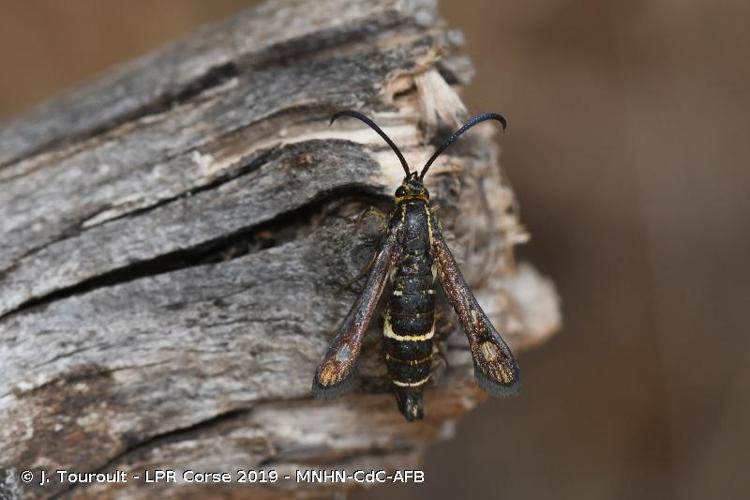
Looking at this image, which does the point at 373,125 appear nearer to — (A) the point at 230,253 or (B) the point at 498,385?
(A) the point at 230,253

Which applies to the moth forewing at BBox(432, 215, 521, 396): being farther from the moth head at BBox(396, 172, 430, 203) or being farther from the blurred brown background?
the blurred brown background

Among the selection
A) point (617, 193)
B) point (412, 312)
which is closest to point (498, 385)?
point (412, 312)

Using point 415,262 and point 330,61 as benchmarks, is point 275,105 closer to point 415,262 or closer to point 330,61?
point 330,61

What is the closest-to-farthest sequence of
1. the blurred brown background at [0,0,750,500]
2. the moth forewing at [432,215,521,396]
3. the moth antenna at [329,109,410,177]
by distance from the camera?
1. the moth antenna at [329,109,410,177]
2. the moth forewing at [432,215,521,396]
3. the blurred brown background at [0,0,750,500]

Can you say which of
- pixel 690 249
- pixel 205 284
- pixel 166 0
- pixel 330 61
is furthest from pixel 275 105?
pixel 690 249

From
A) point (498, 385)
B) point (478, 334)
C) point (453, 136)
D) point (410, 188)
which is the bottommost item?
point (498, 385)

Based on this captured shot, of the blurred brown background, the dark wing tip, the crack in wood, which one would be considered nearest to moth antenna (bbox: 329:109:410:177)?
the crack in wood
